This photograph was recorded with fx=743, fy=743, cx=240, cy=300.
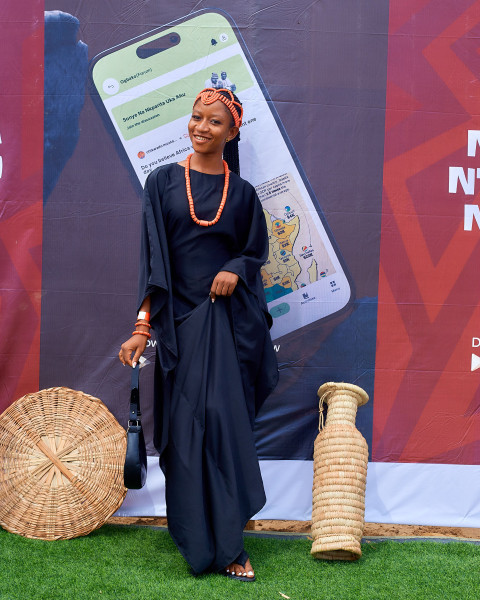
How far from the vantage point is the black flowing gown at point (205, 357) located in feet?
10.7

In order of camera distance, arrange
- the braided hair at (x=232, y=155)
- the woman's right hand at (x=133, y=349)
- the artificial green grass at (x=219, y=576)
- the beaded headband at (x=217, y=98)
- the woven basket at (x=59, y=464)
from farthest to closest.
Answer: the braided hair at (x=232, y=155) < the woven basket at (x=59, y=464) < the beaded headband at (x=217, y=98) < the woman's right hand at (x=133, y=349) < the artificial green grass at (x=219, y=576)

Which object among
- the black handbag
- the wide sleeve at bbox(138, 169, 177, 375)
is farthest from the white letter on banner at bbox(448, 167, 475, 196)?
the black handbag

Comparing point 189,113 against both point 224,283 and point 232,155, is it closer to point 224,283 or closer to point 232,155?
point 232,155

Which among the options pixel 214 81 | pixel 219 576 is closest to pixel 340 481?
pixel 219 576

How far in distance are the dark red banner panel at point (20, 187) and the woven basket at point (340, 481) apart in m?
1.60

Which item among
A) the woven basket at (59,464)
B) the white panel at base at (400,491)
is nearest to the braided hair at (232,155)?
the woven basket at (59,464)

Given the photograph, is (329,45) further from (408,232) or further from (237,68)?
(408,232)

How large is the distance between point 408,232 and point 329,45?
1.09m

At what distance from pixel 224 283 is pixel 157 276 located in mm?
301

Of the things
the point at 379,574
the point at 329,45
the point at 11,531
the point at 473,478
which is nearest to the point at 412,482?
the point at 473,478

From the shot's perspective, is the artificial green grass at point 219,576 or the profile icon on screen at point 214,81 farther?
the profile icon on screen at point 214,81

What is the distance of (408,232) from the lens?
13.3 feet

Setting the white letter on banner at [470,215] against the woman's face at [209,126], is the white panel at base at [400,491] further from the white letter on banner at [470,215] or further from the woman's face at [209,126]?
the woman's face at [209,126]

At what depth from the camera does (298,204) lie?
4.02 metres
